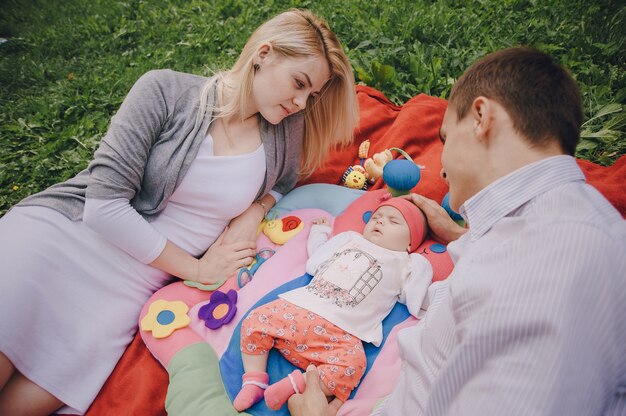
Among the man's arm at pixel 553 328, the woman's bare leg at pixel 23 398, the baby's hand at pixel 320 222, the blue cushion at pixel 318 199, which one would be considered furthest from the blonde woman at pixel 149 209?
the man's arm at pixel 553 328

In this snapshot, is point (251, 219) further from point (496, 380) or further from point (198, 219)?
point (496, 380)

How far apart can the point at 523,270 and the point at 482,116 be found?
20.9 inches

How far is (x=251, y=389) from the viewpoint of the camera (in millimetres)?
1906

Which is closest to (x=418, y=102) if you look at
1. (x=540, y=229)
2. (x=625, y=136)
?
(x=625, y=136)

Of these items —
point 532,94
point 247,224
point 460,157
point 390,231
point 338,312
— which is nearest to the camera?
point 532,94

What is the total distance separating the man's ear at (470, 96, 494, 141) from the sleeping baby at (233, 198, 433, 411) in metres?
1.07

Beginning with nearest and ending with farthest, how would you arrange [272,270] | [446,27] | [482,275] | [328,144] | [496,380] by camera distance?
[496,380] → [482,275] → [272,270] → [328,144] → [446,27]

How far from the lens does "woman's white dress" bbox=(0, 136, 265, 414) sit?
6.40 ft

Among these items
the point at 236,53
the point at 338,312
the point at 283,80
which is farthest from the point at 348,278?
the point at 236,53

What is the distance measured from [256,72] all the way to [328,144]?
773 millimetres

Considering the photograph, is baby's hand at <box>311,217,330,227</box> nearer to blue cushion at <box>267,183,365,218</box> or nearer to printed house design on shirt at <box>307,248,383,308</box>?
blue cushion at <box>267,183,365,218</box>

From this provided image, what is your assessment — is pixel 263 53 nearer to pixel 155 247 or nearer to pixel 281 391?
pixel 155 247

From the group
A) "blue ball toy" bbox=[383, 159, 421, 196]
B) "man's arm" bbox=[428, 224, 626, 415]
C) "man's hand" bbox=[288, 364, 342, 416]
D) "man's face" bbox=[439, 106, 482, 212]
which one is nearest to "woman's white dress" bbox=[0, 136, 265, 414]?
"blue ball toy" bbox=[383, 159, 421, 196]

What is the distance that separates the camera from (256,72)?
2367 millimetres
